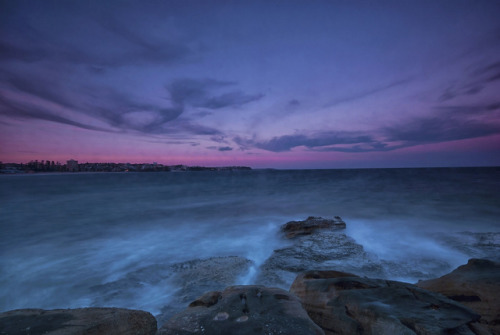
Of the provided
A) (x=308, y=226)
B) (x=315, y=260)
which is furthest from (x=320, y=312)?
(x=308, y=226)

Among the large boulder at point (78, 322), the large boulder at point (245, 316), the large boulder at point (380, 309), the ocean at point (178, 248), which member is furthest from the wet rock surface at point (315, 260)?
the large boulder at point (78, 322)

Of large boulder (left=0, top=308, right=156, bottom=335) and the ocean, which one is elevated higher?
large boulder (left=0, top=308, right=156, bottom=335)

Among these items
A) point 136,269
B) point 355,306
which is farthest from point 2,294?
point 355,306

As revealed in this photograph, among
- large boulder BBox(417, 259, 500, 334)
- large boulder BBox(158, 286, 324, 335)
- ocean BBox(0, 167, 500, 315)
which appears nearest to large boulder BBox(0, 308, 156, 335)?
large boulder BBox(158, 286, 324, 335)

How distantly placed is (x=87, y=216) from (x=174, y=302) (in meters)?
16.3

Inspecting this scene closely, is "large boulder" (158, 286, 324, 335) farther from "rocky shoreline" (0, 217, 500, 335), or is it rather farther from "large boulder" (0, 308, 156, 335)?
"large boulder" (0, 308, 156, 335)

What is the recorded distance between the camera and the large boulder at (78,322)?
275 centimetres

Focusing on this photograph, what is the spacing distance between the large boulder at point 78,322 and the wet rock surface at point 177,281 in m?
1.93

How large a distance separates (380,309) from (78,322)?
375 cm

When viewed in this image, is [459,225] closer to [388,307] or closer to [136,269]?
[388,307]

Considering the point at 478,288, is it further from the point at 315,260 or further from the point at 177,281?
the point at 177,281

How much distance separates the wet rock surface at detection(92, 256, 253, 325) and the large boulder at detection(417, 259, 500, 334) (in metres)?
4.50

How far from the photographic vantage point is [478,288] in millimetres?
3598

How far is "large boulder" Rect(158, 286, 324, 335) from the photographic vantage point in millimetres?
2584
